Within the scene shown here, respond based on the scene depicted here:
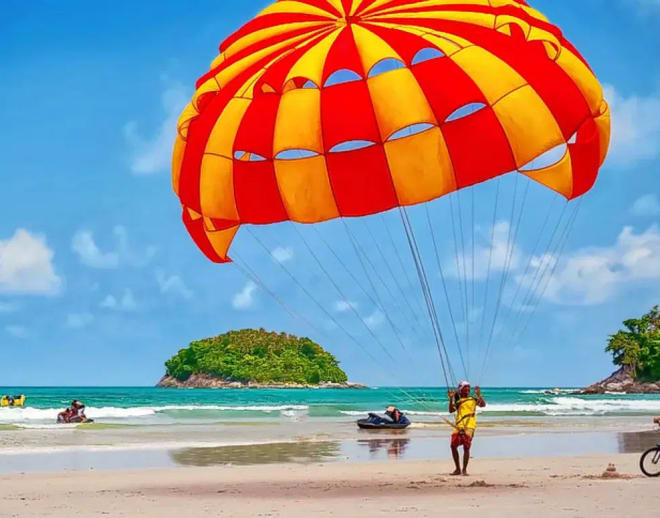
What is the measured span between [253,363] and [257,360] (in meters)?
0.99

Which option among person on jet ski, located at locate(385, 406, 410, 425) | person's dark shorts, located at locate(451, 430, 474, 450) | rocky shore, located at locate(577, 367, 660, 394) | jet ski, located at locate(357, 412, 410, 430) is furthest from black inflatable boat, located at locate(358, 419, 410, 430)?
rocky shore, located at locate(577, 367, 660, 394)

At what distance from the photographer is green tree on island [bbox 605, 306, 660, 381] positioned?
8138 cm

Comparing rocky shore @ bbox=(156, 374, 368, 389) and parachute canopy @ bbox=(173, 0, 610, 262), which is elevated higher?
rocky shore @ bbox=(156, 374, 368, 389)

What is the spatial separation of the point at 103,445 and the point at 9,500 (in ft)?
32.9

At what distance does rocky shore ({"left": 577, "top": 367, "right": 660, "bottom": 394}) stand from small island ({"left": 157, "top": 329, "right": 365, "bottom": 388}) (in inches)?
1867

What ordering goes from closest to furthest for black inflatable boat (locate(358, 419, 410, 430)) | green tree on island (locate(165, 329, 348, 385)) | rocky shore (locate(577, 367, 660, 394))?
black inflatable boat (locate(358, 419, 410, 430)) < rocky shore (locate(577, 367, 660, 394)) < green tree on island (locate(165, 329, 348, 385))

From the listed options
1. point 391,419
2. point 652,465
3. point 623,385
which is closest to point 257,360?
point 623,385

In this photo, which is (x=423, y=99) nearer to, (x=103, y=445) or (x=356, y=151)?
(x=356, y=151)

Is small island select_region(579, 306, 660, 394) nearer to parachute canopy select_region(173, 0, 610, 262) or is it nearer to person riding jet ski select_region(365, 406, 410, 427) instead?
person riding jet ski select_region(365, 406, 410, 427)

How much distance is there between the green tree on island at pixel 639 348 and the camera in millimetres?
81375

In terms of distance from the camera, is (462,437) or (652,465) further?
(652,465)

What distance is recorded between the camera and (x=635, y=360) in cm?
8188

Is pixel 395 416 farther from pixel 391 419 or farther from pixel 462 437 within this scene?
pixel 462 437

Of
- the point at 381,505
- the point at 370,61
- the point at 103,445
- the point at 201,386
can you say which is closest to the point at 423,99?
the point at 370,61
